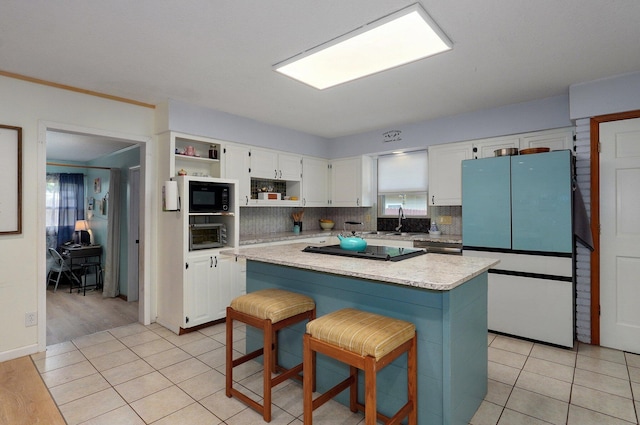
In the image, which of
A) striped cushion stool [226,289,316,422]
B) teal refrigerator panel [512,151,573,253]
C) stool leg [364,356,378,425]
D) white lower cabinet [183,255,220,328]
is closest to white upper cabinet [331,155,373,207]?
teal refrigerator panel [512,151,573,253]

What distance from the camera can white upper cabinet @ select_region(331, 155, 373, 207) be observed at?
5340mm

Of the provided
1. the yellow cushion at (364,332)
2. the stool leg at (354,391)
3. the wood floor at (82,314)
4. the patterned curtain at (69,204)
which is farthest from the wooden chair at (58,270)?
the yellow cushion at (364,332)

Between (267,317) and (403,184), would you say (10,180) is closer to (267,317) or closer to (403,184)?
(267,317)

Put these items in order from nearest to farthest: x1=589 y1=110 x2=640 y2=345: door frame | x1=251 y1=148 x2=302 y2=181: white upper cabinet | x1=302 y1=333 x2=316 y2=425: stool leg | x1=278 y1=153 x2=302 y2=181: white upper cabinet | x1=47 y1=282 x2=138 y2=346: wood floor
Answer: x1=302 y1=333 x2=316 y2=425: stool leg → x1=589 y1=110 x2=640 y2=345: door frame → x1=47 y1=282 x2=138 y2=346: wood floor → x1=251 y1=148 x2=302 y2=181: white upper cabinet → x1=278 y1=153 x2=302 y2=181: white upper cabinet

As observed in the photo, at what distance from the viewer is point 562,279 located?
315cm

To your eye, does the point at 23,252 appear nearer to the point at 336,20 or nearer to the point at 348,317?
the point at 348,317

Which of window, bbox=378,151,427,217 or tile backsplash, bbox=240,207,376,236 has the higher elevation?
window, bbox=378,151,427,217

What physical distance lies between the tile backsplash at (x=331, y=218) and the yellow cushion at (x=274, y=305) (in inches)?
104

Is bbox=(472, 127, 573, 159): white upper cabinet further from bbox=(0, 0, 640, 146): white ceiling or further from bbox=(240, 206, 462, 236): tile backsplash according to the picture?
bbox=(240, 206, 462, 236): tile backsplash

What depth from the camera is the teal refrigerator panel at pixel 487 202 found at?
11.2 feet

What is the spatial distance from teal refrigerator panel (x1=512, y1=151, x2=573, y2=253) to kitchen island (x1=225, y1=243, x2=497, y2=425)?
1.36 metres

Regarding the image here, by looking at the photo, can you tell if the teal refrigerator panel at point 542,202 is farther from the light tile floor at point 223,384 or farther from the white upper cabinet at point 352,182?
the white upper cabinet at point 352,182

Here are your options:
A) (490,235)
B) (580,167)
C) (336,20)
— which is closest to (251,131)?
(336,20)

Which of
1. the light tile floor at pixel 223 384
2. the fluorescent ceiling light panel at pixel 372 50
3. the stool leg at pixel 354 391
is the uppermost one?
the fluorescent ceiling light panel at pixel 372 50
